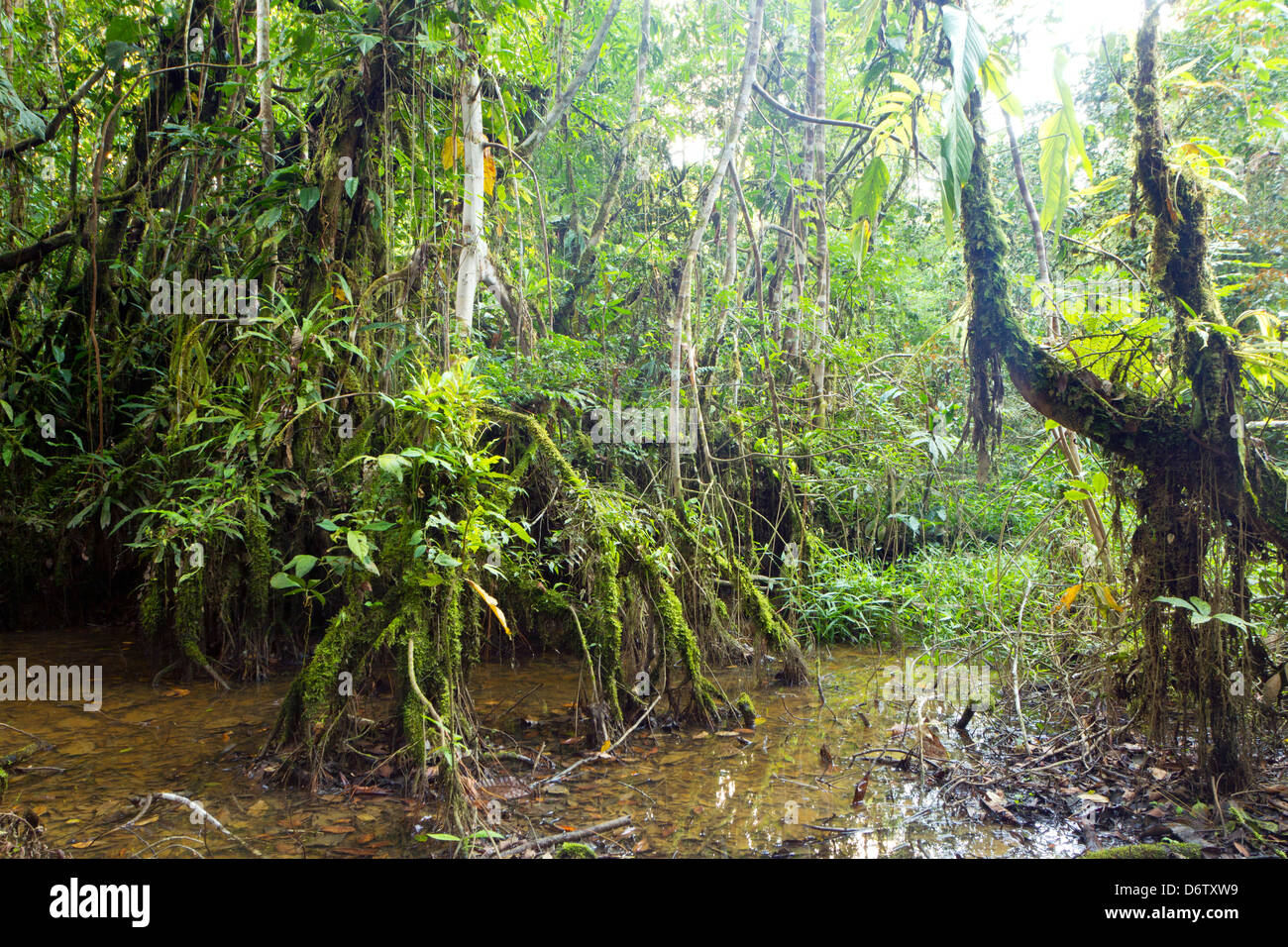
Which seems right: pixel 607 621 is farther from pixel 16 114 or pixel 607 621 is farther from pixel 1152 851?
pixel 16 114

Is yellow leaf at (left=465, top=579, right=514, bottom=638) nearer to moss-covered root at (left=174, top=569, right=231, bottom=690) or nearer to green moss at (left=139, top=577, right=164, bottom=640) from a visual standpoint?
moss-covered root at (left=174, top=569, right=231, bottom=690)

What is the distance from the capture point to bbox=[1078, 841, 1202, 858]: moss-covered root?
2.53 metres

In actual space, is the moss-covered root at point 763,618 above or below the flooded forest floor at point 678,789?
above

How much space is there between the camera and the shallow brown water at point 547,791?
2811mm

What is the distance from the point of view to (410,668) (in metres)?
3.10

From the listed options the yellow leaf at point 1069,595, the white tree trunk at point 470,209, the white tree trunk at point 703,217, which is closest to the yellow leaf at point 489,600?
the white tree trunk at point 470,209

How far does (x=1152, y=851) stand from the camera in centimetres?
254

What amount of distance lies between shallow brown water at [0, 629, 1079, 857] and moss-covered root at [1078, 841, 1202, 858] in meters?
0.25

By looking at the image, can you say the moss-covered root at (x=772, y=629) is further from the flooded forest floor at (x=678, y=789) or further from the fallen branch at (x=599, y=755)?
the fallen branch at (x=599, y=755)

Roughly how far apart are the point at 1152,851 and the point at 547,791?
228 cm

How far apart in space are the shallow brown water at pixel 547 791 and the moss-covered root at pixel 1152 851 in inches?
9.8

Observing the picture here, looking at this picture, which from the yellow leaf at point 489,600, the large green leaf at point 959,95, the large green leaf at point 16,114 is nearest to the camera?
the large green leaf at point 959,95

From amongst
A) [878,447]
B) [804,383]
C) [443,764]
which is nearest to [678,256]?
[804,383]

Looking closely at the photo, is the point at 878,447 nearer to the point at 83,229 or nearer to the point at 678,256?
the point at 678,256
